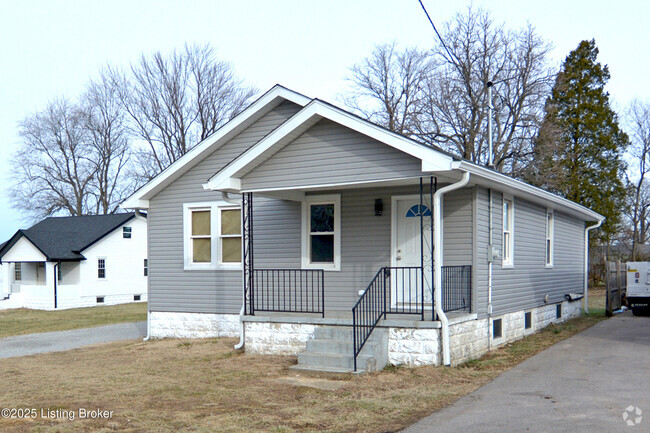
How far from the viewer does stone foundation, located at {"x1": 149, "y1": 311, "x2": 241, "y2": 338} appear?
42.2 feet

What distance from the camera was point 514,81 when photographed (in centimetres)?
2839

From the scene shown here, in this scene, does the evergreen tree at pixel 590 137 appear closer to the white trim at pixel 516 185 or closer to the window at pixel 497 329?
the white trim at pixel 516 185

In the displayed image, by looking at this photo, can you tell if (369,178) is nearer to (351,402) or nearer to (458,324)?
(458,324)

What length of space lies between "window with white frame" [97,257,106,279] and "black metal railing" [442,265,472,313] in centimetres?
2259

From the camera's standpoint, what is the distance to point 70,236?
2889cm

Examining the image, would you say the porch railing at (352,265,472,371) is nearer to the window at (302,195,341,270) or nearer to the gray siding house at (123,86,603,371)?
the gray siding house at (123,86,603,371)

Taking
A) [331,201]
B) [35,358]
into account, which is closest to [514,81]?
[331,201]

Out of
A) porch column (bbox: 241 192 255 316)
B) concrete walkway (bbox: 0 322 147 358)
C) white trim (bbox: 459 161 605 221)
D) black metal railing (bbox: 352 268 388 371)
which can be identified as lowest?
concrete walkway (bbox: 0 322 147 358)

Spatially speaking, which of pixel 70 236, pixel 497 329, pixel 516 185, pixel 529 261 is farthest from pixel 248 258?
pixel 70 236

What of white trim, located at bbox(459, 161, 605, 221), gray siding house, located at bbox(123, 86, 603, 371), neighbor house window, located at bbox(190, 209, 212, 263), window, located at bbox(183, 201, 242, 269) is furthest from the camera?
neighbor house window, located at bbox(190, 209, 212, 263)

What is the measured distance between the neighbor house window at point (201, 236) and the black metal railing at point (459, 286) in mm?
5559

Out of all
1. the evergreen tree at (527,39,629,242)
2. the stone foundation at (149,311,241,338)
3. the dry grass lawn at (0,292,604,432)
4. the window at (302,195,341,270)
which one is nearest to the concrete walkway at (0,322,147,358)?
the stone foundation at (149,311,241,338)

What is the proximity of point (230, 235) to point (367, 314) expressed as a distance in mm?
4445

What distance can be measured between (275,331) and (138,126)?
29.7 m
